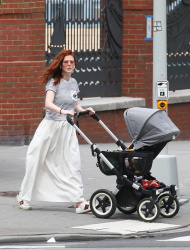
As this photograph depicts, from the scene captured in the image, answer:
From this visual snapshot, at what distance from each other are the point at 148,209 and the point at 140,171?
424mm

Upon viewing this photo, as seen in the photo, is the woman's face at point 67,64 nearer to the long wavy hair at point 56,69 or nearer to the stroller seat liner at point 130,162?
the long wavy hair at point 56,69

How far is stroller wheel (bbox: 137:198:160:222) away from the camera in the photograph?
8859 millimetres

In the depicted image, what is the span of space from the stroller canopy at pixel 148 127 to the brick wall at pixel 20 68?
6.83m

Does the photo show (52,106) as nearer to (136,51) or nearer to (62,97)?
(62,97)

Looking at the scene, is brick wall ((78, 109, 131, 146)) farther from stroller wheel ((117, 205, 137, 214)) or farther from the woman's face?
stroller wheel ((117, 205, 137, 214))

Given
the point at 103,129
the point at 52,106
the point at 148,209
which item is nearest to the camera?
the point at 148,209

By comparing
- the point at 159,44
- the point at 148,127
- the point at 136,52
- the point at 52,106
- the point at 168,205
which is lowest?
the point at 168,205

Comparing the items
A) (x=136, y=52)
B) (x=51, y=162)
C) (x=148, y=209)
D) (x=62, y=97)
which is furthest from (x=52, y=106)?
(x=136, y=52)

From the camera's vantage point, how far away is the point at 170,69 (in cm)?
1939

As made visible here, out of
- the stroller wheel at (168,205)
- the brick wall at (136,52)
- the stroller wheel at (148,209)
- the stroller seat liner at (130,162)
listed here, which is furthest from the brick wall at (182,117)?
the stroller wheel at (148,209)

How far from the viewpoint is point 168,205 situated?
9.20m

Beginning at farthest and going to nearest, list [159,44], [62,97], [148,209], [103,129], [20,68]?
[103,129] < [20,68] < [159,44] < [62,97] < [148,209]

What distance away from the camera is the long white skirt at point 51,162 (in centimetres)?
956

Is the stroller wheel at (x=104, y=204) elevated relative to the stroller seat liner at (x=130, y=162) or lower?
lower
